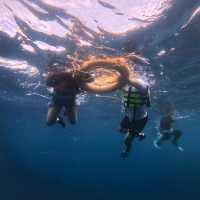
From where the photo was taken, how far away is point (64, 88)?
29.1 feet

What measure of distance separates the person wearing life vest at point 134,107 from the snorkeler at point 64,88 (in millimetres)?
1325

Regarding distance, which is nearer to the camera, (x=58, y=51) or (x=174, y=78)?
(x=58, y=51)

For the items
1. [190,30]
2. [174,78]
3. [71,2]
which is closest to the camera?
[71,2]

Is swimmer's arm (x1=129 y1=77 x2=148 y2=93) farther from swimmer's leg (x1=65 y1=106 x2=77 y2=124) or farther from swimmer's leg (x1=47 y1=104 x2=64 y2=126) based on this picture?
swimmer's leg (x1=47 y1=104 x2=64 y2=126)

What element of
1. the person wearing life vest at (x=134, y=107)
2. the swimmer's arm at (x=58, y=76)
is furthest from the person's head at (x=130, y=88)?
the swimmer's arm at (x=58, y=76)

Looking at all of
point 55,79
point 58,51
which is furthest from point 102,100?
point 55,79

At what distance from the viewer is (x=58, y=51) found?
59.0ft

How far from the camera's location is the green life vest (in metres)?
8.59

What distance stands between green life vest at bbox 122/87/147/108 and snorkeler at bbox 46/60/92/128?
127 centimetres

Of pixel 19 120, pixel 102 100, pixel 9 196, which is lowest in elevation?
pixel 9 196

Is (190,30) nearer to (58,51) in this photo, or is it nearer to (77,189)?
(58,51)

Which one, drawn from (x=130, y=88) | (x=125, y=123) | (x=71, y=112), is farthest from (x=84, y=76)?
(x=125, y=123)

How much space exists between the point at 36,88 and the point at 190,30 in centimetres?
1705

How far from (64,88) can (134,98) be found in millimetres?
2189
